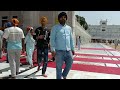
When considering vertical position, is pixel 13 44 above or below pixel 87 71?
above

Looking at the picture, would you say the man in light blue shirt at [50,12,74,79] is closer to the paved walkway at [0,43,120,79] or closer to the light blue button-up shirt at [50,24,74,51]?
the light blue button-up shirt at [50,24,74,51]

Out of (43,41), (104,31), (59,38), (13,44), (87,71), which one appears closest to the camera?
(59,38)

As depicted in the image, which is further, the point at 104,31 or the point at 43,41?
the point at 104,31

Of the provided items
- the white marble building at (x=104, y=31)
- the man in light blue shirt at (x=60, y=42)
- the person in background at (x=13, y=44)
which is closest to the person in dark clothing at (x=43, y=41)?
the person in background at (x=13, y=44)

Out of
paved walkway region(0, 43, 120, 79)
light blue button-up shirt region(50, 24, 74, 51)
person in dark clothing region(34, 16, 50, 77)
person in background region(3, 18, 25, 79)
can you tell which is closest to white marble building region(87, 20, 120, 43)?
paved walkway region(0, 43, 120, 79)

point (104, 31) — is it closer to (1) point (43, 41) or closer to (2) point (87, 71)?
(2) point (87, 71)

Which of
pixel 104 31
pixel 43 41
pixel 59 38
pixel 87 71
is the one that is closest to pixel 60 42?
pixel 59 38

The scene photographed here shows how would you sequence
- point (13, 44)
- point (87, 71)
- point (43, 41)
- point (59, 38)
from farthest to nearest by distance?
point (87, 71) → point (43, 41) → point (13, 44) → point (59, 38)

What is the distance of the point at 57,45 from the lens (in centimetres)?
534

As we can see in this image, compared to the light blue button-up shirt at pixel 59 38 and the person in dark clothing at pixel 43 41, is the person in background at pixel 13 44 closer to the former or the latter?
the person in dark clothing at pixel 43 41
